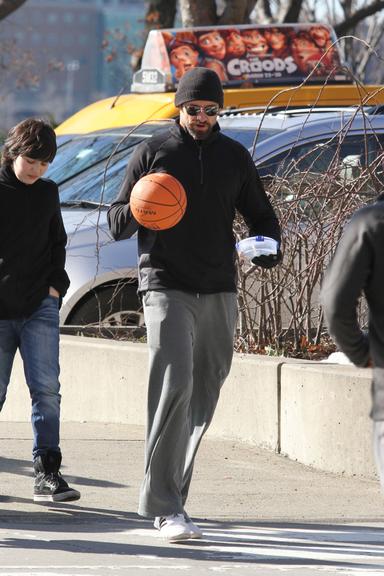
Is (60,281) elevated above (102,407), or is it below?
above

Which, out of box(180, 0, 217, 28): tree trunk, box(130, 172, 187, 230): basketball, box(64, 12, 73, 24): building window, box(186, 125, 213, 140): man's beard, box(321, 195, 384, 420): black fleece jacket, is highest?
box(64, 12, 73, 24): building window

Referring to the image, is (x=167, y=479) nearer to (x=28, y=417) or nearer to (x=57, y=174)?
(x=28, y=417)

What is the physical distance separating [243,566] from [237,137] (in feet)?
16.9

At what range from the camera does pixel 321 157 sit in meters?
9.67

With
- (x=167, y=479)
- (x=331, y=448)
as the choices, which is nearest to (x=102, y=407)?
(x=331, y=448)

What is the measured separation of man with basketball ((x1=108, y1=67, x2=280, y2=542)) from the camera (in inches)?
242

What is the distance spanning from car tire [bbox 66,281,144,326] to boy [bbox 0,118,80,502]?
292cm

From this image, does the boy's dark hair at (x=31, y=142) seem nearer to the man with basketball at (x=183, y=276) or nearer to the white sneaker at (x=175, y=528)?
the man with basketball at (x=183, y=276)

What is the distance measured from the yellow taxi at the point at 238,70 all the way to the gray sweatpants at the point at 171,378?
227 inches

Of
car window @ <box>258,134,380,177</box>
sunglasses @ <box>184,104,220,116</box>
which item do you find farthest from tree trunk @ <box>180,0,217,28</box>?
sunglasses @ <box>184,104,220,116</box>

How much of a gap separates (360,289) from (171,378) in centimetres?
190

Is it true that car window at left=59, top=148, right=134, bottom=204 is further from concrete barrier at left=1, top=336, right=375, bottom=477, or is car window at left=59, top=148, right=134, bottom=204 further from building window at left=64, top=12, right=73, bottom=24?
building window at left=64, top=12, right=73, bottom=24

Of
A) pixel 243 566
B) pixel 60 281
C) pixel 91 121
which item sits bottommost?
pixel 243 566

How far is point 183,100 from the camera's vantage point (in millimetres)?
6215
